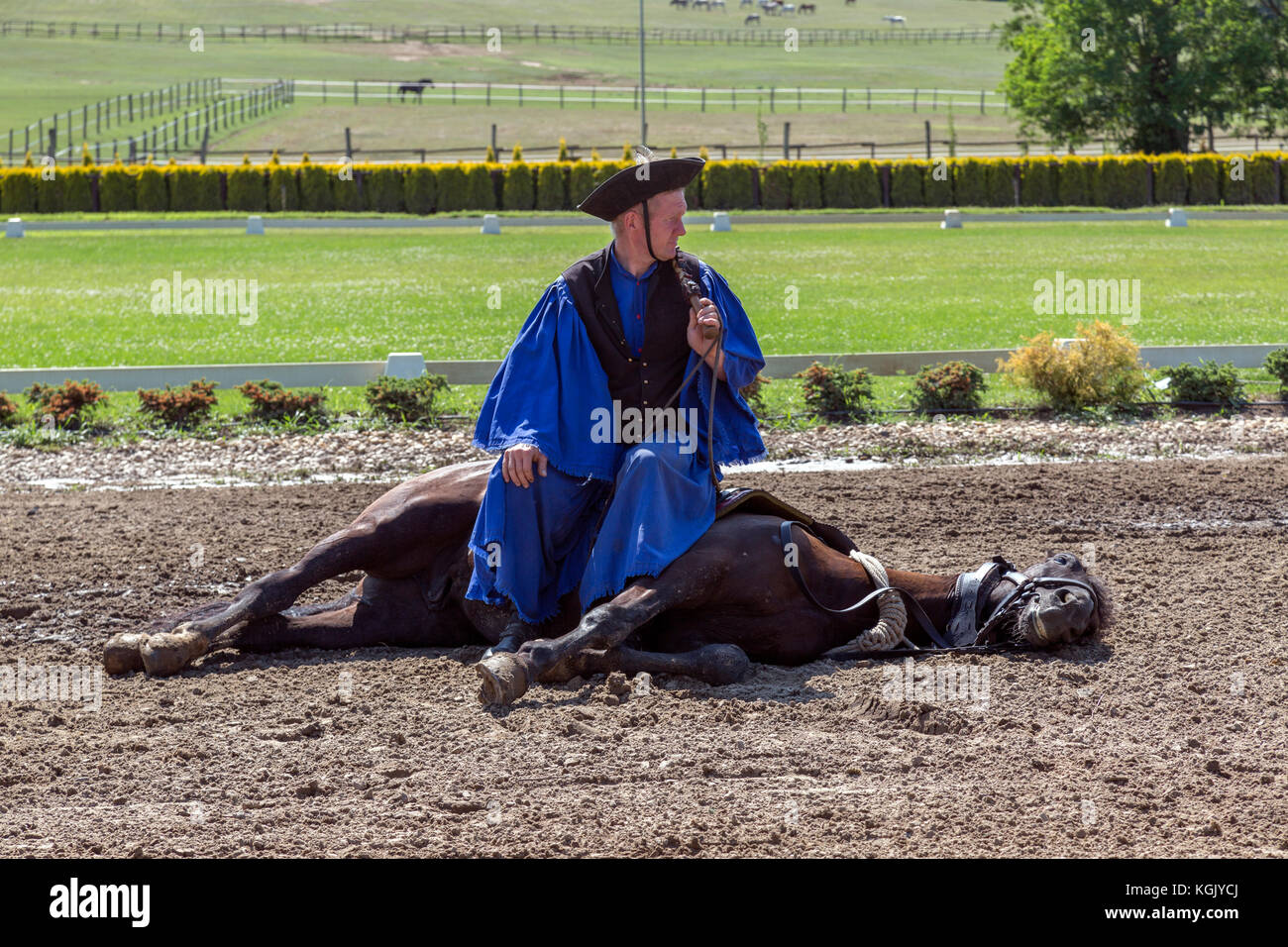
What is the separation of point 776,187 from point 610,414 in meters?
32.9

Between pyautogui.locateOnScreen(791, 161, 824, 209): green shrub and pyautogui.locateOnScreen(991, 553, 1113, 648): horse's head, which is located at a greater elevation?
pyautogui.locateOnScreen(791, 161, 824, 209): green shrub

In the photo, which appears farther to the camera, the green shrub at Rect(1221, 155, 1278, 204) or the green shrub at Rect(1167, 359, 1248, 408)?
the green shrub at Rect(1221, 155, 1278, 204)

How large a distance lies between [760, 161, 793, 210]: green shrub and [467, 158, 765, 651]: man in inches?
1281

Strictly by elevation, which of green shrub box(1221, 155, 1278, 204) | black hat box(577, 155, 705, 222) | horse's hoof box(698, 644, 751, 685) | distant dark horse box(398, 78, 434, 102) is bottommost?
horse's hoof box(698, 644, 751, 685)

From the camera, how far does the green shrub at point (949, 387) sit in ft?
36.5

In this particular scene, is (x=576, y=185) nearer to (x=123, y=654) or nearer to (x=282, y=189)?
(x=282, y=189)

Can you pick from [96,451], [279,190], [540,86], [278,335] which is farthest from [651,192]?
[540,86]

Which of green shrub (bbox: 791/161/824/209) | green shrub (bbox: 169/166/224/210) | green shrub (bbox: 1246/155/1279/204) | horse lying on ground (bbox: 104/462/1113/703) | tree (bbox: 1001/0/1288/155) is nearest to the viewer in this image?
horse lying on ground (bbox: 104/462/1113/703)

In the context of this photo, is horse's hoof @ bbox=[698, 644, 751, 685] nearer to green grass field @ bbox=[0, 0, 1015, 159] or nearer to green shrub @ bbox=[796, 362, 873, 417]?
green shrub @ bbox=[796, 362, 873, 417]

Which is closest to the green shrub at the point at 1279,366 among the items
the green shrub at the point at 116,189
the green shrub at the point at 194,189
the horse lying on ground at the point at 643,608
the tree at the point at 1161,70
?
the horse lying on ground at the point at 643,608

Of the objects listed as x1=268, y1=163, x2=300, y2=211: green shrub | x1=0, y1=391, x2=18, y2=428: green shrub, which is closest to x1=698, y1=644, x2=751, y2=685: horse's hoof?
x1=0, y1=391, x2=18, y2=428: green shrub

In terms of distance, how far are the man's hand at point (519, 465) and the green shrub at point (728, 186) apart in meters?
32.4

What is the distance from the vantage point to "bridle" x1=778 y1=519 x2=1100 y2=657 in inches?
195

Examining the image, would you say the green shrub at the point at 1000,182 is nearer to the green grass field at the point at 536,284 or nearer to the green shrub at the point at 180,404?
the green grass field at the point at 536,284
